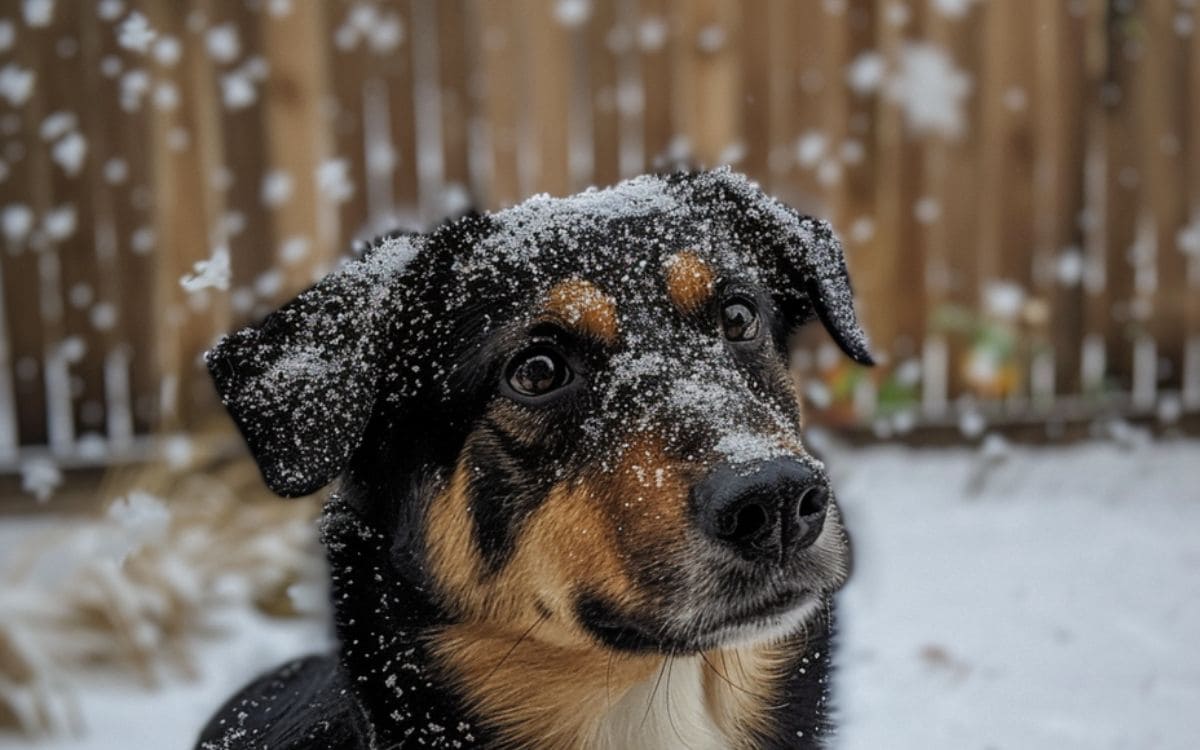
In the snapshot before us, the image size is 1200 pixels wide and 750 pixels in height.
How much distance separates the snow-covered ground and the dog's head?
74 centimetres

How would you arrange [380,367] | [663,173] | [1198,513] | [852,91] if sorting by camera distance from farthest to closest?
1. [852,91]
2. [1198,513]
3. [663,173]
4. [380,367]

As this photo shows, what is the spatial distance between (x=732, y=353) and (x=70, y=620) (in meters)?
2.71

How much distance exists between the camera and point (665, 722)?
2.28 meters

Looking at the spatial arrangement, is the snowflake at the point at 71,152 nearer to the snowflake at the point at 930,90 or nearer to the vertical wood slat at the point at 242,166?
the vertical wood slat at the point at 242,166

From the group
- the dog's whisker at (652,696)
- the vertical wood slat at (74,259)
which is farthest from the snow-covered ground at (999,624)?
the vertical wood slat at (74,259)

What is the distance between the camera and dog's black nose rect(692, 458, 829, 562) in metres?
1.78

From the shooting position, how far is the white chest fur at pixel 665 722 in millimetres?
2268

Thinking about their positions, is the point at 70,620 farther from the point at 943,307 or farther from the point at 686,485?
the point at 943,307

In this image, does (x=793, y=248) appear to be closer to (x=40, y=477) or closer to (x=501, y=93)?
(x=501, y=93)

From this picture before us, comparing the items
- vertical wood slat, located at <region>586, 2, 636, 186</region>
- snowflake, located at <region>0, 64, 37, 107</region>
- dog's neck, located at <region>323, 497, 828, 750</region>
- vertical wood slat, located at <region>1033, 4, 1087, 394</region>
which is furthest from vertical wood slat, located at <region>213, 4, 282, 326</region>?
vertical wood slat, located at <region>1033, 4, 1087, 394</region>

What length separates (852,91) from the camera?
6043 millimetres

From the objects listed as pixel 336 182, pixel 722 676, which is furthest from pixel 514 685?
pixel 336 182

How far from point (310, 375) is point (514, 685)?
72 centimetres

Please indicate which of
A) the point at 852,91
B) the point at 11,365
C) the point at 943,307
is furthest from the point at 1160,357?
the point at 11,365
